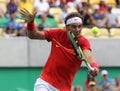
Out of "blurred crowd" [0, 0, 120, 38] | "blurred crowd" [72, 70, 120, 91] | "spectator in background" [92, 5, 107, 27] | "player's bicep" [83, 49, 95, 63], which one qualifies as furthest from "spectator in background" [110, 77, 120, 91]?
"player's bicep" [83, 49, 95, 63]

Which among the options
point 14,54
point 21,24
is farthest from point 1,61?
point 21,24

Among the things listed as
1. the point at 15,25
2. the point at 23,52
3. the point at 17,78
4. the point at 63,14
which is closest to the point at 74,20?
the point at 23,52

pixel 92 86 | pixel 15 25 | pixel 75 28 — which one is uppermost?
pixel 75 28

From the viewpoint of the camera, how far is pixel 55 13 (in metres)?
16.2

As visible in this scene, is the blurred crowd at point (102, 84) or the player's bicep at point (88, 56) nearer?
the player's bicep at point (88, 56)

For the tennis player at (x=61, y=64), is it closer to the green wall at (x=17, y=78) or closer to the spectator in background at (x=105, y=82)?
the spectator in background at (x=105, y=82)

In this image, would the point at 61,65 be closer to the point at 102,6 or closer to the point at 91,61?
the point at 91,61

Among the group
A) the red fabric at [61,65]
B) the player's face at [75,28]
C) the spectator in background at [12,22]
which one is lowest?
the spectator in background at [12,22]

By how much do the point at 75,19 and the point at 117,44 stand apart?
7435mm

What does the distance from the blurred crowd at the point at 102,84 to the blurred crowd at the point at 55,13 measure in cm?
216

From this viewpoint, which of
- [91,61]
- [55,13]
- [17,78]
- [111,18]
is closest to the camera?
[91,61]

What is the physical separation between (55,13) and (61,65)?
29.6ft

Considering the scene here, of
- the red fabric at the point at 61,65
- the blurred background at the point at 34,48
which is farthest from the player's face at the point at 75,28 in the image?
the blurred background at the point at 34,48

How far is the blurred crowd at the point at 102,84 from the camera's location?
13.0m
